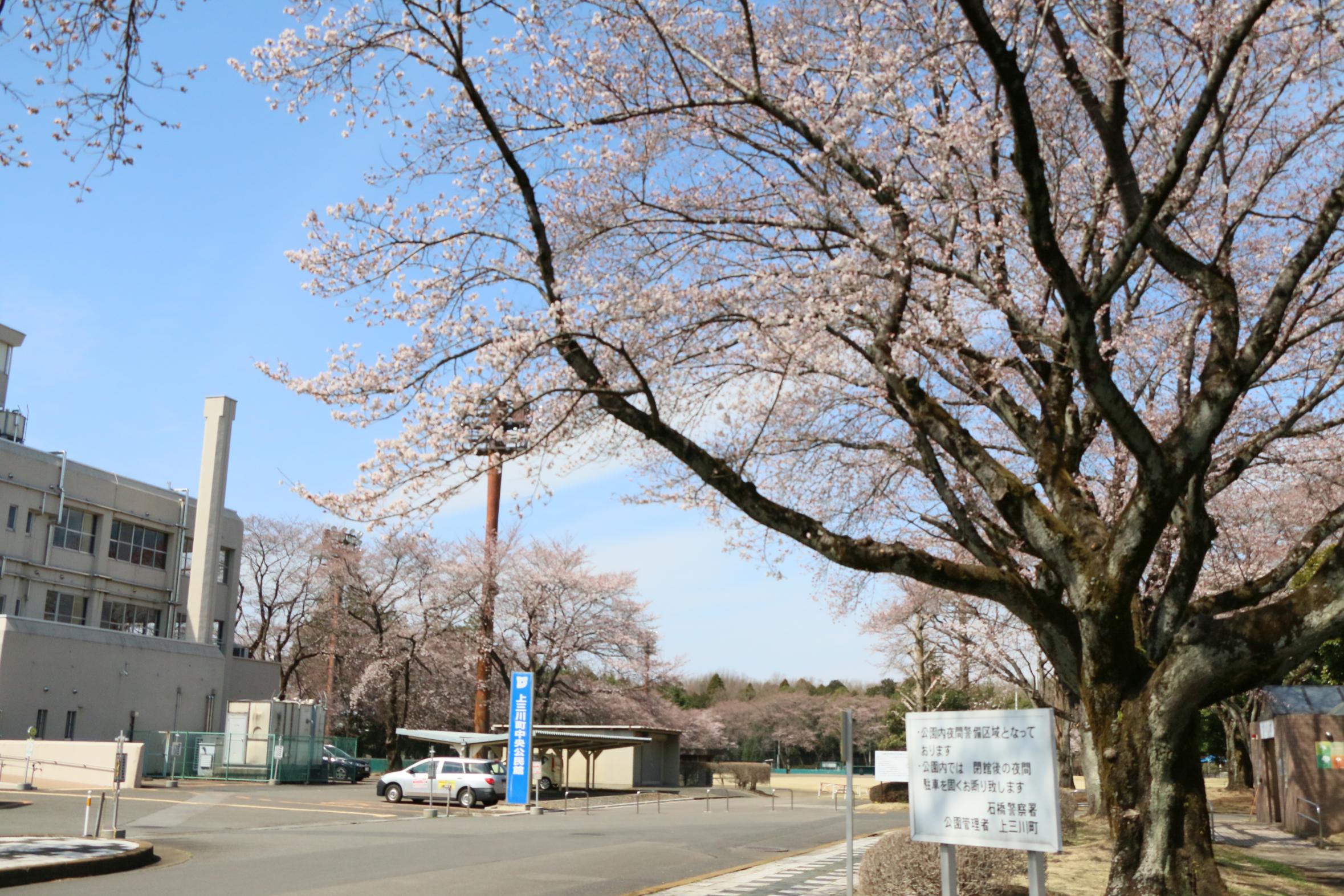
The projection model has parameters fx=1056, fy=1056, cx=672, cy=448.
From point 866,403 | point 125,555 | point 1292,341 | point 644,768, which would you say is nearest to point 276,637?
point 125,555

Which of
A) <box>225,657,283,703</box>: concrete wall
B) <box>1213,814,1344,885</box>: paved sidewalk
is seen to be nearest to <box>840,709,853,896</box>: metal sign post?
<box>1213,814,1344,885</box>: paved sidewalk

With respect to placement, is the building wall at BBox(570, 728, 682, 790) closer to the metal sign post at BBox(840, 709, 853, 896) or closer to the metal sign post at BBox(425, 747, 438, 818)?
the metal sign post at BBox(425, 747, 438, 818)

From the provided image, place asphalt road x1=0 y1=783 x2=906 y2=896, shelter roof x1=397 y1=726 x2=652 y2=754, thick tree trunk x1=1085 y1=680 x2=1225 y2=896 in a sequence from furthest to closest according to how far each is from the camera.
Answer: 1. shelter roof x1=397 y1=726 x2=652 y2=754
2. asphalt road x1=0 y1=783 x2=906 y2=896
3. thick tree trunk x1=1085 y1=680 x2=1225 y2=896

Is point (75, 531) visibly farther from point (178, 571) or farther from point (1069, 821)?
point (1069, 821)

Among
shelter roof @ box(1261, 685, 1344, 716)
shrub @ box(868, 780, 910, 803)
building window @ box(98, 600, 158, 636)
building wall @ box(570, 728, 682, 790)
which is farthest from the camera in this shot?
building wall @ box(570, 728, 682, 790)

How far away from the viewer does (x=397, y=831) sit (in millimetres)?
20688

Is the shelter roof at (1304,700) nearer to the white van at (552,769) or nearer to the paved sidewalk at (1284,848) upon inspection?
the paved sidewalk at (1284,848)

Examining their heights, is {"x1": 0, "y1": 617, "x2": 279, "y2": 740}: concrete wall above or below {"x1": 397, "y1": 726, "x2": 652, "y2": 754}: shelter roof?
above

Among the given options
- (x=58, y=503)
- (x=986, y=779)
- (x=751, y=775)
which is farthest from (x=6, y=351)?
(x=986, y=779)

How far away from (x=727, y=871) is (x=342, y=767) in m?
32.4

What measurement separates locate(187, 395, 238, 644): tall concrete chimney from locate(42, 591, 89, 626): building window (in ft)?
13.5

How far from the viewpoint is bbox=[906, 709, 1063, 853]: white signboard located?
294 inches

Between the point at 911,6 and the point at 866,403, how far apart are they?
4662 millimetres

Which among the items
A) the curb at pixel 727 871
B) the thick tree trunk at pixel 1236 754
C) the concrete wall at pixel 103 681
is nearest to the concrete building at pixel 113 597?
the concrete wall at pixel 103 681
